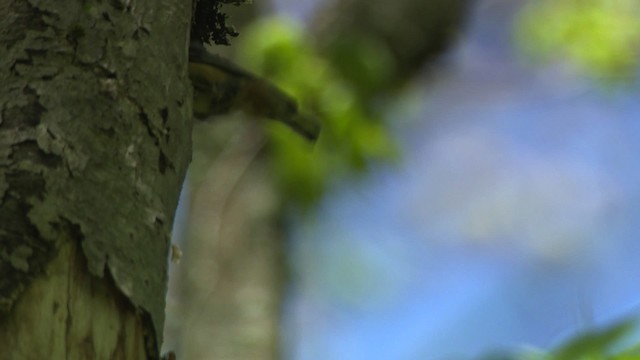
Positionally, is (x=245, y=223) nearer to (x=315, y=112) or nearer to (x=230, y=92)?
(x=315, y=112)

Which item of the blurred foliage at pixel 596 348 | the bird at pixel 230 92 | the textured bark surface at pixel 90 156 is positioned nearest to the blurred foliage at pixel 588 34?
the blurred foliage at pixel 596 348

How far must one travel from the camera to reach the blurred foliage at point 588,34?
10.8 ft

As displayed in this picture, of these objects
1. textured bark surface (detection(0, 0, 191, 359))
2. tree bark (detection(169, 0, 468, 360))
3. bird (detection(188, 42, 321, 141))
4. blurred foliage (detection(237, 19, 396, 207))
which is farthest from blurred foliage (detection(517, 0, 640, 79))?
textured bark surface (detection(0, 0, 191, 359))

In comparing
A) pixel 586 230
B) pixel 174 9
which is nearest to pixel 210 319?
pixel 174 9

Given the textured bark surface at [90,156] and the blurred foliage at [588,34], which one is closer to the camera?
the textured bark surface at [90,156]

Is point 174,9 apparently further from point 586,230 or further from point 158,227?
point 586,230

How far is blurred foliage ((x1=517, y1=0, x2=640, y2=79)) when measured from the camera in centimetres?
329

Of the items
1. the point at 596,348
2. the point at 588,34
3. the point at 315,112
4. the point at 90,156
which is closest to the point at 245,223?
the point at 315,112

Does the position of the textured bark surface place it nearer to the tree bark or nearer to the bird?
the bird

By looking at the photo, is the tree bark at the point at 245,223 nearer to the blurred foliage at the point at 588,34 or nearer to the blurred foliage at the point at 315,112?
the blurred foliage at the point at 315,112

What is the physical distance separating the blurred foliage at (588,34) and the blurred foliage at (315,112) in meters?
1.07

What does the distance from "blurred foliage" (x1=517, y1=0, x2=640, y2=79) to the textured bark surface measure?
2.85m

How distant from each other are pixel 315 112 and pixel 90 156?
1.89 m

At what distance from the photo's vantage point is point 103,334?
54cm
